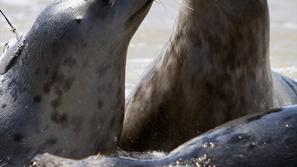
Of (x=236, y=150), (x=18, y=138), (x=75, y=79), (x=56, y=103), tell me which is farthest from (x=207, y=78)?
(x=236, y=150)

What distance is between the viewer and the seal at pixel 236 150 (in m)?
4.02

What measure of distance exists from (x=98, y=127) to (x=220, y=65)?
911mm

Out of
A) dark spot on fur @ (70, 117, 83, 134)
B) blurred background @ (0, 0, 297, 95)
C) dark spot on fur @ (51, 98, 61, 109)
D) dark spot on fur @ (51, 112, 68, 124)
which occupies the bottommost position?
dark spot on fur @ (70, 117, 83, 134)

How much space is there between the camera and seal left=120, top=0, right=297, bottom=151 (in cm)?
596

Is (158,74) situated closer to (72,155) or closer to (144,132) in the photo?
(144,132)

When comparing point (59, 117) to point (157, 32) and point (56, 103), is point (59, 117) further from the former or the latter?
point (157, 32)

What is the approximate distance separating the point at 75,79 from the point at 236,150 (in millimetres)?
1657

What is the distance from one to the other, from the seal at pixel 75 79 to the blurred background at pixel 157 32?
439cm

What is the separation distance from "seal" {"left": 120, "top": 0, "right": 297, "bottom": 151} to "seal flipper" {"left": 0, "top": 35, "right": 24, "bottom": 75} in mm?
809

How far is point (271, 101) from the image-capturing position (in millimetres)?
6078

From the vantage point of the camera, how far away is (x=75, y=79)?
5.55m

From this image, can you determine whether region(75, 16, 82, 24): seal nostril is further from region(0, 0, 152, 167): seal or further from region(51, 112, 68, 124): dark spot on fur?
region(51, 112, 68, 124): dark spot on fur

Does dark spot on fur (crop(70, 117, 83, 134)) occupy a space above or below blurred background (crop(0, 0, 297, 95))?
below

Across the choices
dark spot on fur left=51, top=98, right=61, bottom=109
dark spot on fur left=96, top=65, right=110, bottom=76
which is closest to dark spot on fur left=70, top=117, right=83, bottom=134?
dark spot on fur left=51, top=98, right=61, bottom=109
